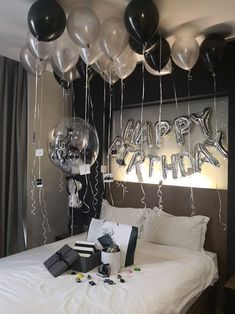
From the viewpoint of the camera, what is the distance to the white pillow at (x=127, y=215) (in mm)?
2834

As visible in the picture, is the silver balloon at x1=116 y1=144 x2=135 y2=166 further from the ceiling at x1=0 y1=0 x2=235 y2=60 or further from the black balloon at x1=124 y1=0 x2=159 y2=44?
the black balloon at x1=124 y1=0 x2=159 y2=44

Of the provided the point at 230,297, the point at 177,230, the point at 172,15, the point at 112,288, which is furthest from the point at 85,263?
the point at 172,15

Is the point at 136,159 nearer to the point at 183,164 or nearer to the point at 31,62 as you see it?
the point at 183,164

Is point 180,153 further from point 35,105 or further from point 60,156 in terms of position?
point 35,105

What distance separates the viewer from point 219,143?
2590mm

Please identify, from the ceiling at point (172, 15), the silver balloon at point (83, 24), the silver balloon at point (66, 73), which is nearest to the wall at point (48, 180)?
the silver balloon at point (66, 73)

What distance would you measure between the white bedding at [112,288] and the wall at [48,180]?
3.29 feet

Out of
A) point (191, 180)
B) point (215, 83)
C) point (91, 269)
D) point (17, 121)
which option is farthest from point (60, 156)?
point (215, 83)

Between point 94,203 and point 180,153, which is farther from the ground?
point 180,153

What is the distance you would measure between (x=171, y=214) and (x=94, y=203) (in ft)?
3.30

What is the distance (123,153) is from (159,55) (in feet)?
4.35

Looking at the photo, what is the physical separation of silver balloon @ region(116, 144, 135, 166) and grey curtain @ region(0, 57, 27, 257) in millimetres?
1056

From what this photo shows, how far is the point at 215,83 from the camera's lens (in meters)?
2.56

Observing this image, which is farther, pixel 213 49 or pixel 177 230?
pixel 177 230
